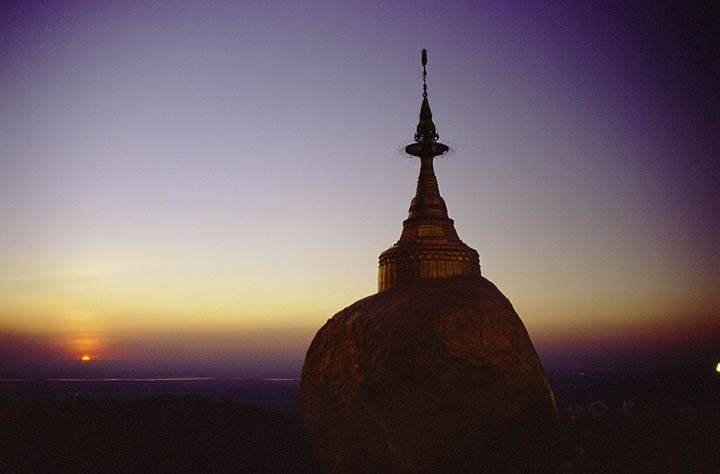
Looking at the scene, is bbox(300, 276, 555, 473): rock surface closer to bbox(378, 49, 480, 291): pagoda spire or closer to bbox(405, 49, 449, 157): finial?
bbox(378, 49, 480, 291): pagoda spire

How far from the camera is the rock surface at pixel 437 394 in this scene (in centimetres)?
986

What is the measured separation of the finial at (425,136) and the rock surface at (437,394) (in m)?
7.51

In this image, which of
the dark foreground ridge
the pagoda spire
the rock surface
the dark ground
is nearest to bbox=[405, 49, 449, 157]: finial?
the pagoda spire

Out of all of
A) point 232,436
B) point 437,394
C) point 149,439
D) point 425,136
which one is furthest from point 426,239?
point 149,439

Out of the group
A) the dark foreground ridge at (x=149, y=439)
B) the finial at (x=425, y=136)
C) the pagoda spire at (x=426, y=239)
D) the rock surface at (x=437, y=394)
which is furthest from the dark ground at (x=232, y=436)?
the finial at (x=425, y=136)

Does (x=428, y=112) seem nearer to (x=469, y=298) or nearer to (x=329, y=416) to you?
(x=469, y=298)

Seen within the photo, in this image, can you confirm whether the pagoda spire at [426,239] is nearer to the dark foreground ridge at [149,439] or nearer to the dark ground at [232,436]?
the dark ground at [232,436]

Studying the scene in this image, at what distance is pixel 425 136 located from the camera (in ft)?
58.0

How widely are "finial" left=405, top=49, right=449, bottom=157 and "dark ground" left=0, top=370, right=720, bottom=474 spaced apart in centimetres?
936

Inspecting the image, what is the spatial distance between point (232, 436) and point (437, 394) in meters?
16.3

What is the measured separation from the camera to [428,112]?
17.9 m

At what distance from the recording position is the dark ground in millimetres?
13914

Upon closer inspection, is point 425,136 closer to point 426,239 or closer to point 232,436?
point 426,239

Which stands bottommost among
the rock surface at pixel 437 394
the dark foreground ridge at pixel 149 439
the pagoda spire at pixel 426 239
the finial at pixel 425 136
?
the dark foreground ridge at pixel 149 439
